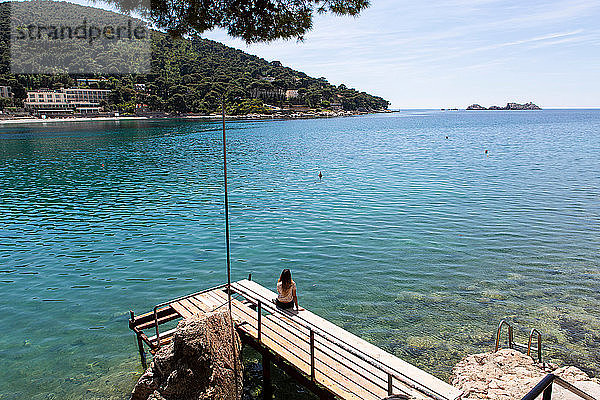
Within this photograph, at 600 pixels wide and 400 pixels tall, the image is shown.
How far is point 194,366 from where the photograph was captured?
25.1ft

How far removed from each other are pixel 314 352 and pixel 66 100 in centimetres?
20370

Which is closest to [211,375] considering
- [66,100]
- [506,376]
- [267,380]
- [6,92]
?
[267,380]

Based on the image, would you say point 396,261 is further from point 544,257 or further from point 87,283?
point 87,283

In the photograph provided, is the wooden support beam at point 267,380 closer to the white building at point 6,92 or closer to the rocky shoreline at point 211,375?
the rocky shoreline at point 211,375

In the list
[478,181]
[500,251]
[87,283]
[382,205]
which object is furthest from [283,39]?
[478,181]

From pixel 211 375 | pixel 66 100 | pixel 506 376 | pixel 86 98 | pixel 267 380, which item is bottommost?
pixel 267 380

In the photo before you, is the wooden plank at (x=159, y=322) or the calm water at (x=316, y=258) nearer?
the wooden plank at (x=159, y=322)

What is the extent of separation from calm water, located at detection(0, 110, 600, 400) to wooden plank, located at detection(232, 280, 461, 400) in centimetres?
263

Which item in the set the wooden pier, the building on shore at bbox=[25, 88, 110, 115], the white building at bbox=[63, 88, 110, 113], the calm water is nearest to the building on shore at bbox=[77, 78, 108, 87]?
the white building at bbox=[63, 88, 110, 113]

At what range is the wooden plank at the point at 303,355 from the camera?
7.32 meters

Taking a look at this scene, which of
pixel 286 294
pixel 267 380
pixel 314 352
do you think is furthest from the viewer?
pixel 286 294

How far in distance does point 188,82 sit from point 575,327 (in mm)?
204188

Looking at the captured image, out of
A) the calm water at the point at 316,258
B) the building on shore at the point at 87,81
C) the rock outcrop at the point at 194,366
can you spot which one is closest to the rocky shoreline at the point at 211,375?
the rock outcrop at the point at 194,366

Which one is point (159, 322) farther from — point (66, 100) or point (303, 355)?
point (66, 100)
